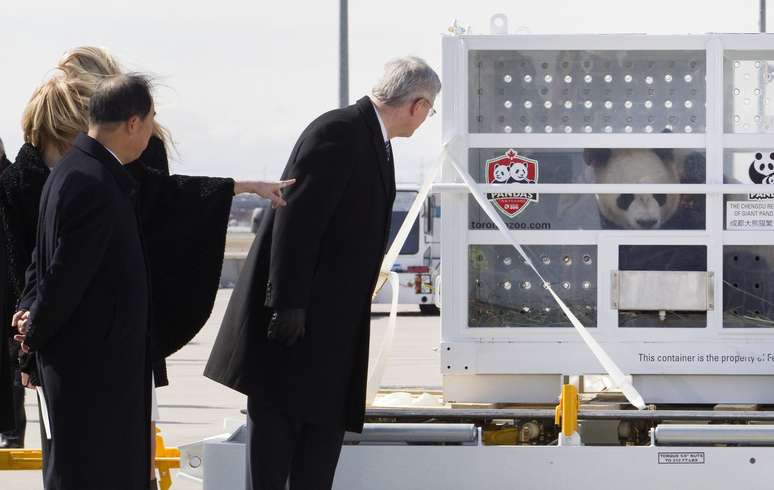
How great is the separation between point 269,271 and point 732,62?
235 centimetres

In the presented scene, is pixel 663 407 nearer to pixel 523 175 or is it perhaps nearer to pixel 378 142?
pixel 523 175

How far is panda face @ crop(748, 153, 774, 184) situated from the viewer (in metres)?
6.29

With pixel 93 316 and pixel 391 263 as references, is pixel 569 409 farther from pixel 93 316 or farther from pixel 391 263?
pixel 93 316

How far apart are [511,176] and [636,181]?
0.51 m

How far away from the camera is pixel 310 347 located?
5203mm

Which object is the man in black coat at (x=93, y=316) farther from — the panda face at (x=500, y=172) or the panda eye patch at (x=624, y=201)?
the panda eye patch at (x=624, y=201)

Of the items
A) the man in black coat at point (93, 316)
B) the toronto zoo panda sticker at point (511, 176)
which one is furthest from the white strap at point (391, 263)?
the man in black coat at point (93, 316)

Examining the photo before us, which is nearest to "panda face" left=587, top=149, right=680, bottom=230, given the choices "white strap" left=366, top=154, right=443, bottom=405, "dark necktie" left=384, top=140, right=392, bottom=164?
"white strap" left=366, top=154, right=443, bottom=405

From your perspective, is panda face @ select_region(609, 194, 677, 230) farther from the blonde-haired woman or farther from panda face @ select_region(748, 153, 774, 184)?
the blonde-haired woman

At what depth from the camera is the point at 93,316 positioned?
4.52m

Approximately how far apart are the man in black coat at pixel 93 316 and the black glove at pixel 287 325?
534 millimetres

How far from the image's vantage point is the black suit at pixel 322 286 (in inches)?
203

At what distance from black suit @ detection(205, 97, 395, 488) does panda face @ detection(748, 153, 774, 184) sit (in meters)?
1.81

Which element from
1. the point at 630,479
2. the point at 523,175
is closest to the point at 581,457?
the point at 630,479
